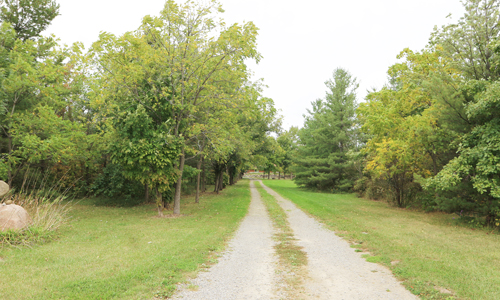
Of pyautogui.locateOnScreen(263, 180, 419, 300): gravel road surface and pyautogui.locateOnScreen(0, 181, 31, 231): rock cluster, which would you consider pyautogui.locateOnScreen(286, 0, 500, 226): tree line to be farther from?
pyautogui.locateOnScreen(0, 181, 31, 231): rock cluster

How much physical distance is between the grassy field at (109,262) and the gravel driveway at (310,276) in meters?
0.55

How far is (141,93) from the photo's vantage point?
13672 millimetres

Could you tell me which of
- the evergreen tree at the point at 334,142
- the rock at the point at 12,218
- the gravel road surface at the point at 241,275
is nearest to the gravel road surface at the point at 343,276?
the gravel road surface at the point at 241,275

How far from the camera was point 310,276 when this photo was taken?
18.6ft

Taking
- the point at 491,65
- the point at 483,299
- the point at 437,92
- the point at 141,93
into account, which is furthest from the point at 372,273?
the point at 141,93

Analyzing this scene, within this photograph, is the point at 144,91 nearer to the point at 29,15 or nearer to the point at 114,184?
the point at 114,184

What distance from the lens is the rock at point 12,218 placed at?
7782 mm

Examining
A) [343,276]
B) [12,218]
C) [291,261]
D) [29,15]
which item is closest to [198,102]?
[12,218]

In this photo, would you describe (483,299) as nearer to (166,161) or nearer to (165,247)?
(165,247)

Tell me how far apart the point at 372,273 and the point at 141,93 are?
12120 millimetres

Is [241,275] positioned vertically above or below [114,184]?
below

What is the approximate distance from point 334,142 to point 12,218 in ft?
100

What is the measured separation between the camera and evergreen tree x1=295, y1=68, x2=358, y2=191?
33000 mm

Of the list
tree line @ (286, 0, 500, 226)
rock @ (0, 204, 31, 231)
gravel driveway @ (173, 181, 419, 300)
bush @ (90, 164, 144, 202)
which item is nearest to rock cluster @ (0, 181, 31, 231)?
rock @ (0, 204, 31, 231)
